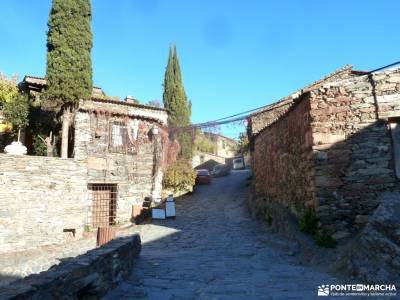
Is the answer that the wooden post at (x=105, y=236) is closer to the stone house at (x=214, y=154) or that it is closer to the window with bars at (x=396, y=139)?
the window with bars at (x=396, y=139)

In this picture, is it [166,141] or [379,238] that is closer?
[379,238]

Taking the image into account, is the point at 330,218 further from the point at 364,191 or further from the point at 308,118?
the point at 308,118

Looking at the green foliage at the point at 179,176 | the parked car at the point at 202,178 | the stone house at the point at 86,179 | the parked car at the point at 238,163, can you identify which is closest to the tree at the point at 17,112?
the stone house at the point at 86,179

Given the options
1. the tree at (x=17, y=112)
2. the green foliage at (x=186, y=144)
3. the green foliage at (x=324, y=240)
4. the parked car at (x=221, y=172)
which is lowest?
the green foliage at (x=324, y=240)

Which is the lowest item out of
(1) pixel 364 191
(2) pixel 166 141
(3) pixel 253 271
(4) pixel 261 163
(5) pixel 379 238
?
(3) pixel 253 271

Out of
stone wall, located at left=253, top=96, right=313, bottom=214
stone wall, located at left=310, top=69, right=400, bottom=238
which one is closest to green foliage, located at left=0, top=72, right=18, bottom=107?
stone wall, located at left=253, top=96, right=313, bottom=214

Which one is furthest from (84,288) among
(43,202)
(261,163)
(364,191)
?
(261,163)

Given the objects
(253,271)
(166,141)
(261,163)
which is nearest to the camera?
(253,271)

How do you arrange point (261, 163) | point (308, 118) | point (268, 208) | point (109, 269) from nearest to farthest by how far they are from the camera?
point (109, 269)
point (308, 118)
point (268, 208)
point (261, 163)

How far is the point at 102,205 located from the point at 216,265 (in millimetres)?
9196

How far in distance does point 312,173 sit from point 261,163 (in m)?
6.23

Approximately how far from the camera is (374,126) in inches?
303

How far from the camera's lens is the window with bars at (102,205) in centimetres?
1470

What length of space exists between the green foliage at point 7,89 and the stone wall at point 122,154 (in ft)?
14.5
